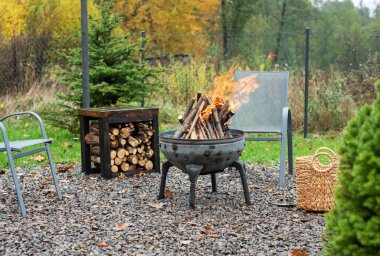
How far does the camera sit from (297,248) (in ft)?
10.6

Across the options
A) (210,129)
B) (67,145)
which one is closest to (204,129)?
Result: (210,129)

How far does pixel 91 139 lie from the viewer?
17.1ft

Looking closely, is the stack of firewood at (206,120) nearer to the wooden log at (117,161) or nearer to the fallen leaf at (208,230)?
the fallen leaf at (208,230)

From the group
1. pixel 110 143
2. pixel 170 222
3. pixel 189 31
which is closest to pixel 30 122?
pixel 110 143

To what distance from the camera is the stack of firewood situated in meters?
4.18

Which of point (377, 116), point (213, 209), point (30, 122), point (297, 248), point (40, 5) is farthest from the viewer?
point (40, 5)

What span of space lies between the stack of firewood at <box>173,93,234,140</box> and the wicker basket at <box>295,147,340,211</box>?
60cm

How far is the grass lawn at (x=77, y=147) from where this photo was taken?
19.4 ft

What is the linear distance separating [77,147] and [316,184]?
11.1 ft

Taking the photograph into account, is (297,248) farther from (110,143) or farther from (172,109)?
(172,109)

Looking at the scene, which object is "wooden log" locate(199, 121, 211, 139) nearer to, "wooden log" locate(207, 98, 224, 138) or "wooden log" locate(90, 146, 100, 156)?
"wooden log" locate(207, 98, 224, 138)

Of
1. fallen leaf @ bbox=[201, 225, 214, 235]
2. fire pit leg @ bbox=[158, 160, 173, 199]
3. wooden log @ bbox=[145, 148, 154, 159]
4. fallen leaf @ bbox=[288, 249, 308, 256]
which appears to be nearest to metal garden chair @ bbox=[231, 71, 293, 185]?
wooden log @ bbox=[145, 148, 154, 159]

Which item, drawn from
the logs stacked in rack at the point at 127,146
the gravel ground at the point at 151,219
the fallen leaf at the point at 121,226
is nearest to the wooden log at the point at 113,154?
the logs stacked in rack at the point at 127,146

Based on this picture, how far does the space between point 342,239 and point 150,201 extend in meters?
2.43
